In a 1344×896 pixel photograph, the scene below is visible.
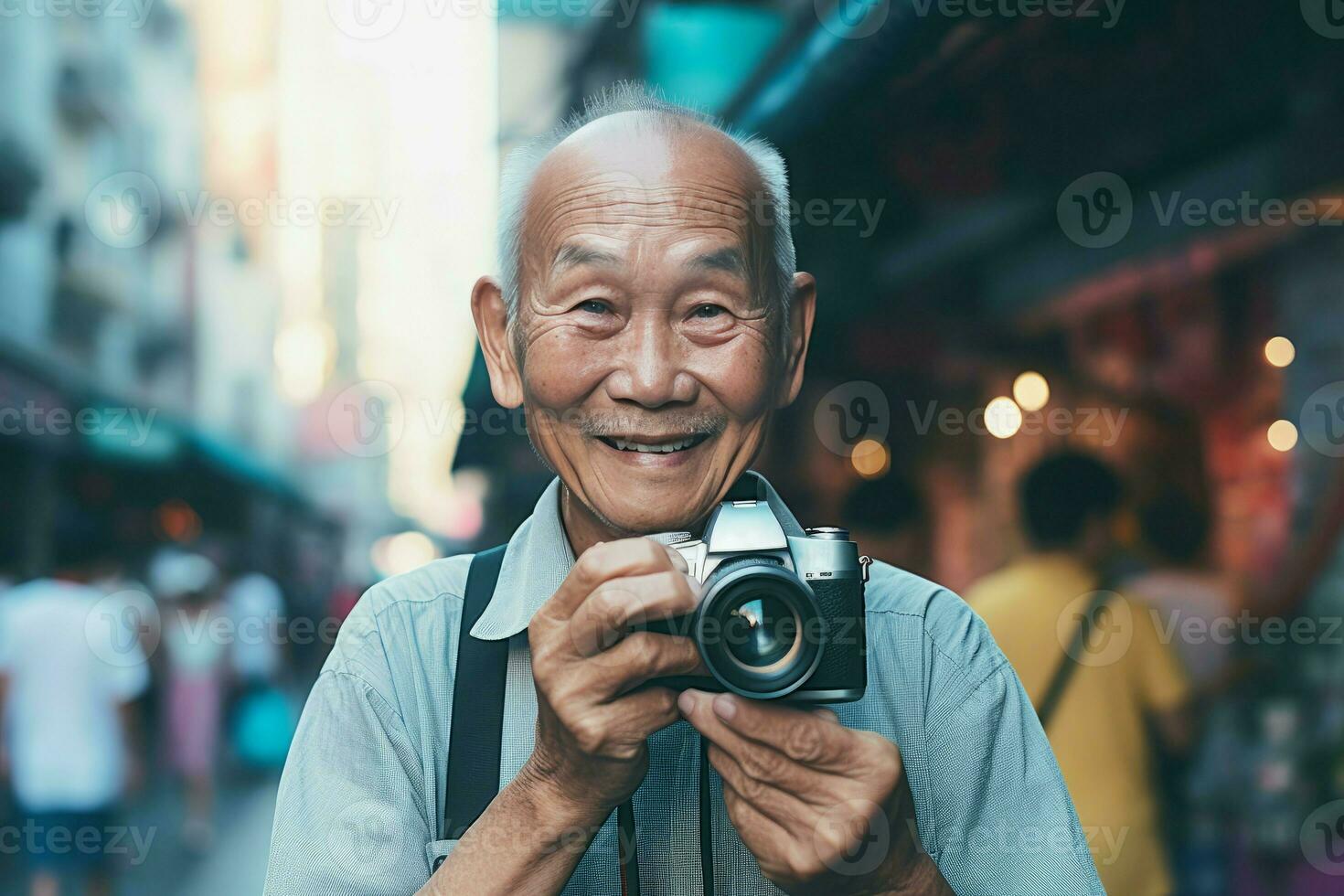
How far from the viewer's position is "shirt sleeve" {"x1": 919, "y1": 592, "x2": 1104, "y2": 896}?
1.65 meters

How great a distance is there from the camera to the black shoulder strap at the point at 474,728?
164 centimetres

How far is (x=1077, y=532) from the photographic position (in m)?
4.04

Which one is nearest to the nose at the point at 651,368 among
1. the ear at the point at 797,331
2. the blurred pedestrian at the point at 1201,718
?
the ear at the point at 797,331

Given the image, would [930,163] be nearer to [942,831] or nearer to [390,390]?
[390,390]

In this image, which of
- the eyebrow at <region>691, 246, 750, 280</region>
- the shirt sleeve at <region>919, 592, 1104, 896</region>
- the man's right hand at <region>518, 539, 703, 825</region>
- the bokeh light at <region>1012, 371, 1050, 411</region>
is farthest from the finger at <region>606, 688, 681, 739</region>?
the bokeh light at <region>1012, 371, 1050, 411</region>

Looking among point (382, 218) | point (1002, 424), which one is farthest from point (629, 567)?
point (1002, 424)

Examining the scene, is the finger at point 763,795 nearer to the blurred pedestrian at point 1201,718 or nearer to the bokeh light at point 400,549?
the blurred pedestrian at point 1201,718

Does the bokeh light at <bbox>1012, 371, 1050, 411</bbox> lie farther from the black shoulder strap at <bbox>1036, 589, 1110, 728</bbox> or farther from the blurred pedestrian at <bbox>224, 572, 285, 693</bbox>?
the blurred pedestrian at <bbox>224, 572, 285, 693</bbox>

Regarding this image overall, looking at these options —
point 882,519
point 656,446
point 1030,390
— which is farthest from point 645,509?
point 1030,390

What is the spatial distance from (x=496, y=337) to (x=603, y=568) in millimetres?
600

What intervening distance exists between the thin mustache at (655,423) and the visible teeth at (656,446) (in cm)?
2

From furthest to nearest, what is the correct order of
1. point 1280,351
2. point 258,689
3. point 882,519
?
point 258,689, point 882,519, point 1280,351

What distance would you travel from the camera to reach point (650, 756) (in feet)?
5.77

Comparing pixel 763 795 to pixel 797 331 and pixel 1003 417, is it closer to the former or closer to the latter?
pixel 797 331
